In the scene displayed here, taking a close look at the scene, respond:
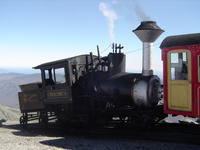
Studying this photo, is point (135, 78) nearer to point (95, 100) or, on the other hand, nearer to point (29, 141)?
point (95, 100)

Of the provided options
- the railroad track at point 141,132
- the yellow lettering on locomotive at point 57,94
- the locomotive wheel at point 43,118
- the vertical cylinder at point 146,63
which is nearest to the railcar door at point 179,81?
the railroad track at point 141,132

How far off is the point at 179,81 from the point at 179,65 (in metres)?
0.47

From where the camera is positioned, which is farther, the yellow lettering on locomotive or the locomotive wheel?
the locomotive wheel

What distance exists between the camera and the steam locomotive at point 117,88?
9391 millimetres

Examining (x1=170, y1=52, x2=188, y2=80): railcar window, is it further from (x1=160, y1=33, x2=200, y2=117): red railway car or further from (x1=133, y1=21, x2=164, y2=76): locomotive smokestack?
(x1=133, y1=21, x2=164, y2=76): locomotive smokestack

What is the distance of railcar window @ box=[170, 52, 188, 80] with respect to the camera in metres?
9.31

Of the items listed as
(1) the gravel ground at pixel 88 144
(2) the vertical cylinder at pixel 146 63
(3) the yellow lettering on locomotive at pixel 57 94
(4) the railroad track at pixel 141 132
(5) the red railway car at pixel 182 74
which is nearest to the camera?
(1) the gravel ground at pixel 88 144

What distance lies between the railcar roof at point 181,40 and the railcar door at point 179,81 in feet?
0.76

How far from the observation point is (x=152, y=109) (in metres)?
11.2

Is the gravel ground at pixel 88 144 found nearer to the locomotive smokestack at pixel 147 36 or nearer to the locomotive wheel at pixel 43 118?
the locomotive smokestack at pixel 147 36

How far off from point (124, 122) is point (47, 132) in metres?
3.23

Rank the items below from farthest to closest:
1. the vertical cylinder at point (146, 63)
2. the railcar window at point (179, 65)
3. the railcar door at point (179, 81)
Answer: the vertical cylinder at point (146, 63)
the railcar window at point (179, 65)
the railcar door at point (179, 81)

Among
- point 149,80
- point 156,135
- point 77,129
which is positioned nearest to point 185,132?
point 156,135

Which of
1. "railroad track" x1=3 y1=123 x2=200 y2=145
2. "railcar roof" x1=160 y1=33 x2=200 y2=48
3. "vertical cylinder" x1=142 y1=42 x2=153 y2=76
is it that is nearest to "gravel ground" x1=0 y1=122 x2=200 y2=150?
"railroad track" x1=3 y1=123 x2=200 y2=145
